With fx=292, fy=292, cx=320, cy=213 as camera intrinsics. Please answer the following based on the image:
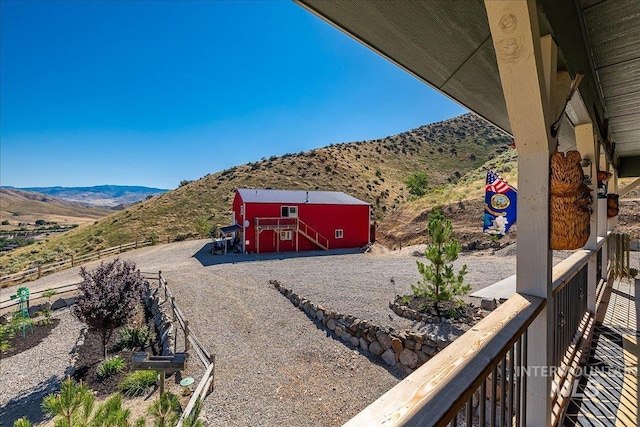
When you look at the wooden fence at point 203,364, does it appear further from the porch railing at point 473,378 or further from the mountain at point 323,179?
the mountain at point 323,179

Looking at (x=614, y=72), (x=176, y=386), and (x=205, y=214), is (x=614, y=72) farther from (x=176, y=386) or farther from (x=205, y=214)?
(x=205, y=214)

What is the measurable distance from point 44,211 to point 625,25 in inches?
4571

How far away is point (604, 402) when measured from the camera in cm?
212

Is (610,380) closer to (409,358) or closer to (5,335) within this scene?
(409,358)

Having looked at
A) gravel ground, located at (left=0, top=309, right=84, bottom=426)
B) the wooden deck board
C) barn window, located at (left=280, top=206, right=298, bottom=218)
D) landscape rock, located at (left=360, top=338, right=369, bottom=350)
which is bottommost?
gravel ground, located at (left=0, top=309, right=84, bottom=426)

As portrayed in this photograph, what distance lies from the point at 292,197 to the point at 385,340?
13747 millimetres

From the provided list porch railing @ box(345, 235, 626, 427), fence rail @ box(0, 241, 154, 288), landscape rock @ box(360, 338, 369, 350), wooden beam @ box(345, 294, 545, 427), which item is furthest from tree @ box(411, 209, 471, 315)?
fence rail @ box(0, 241, 154, 288)

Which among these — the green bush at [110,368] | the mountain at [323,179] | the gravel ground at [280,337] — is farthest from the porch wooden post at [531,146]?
the mountain at [323,179]

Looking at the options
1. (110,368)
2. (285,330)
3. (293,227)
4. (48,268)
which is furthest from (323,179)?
(110,368)

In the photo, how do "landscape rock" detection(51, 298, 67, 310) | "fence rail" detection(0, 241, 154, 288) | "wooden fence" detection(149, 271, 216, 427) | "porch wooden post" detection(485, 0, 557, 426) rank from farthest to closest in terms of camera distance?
"fence rail" detection(0, 241, 154, 288) → "landscape rock" detection(51, 298, 67, 310) → "wooden fence" detection(149, 271, 216, 427) → "porch wooden post" detection(485, 0, 557, 426)

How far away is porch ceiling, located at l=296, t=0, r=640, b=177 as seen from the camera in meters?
1.41

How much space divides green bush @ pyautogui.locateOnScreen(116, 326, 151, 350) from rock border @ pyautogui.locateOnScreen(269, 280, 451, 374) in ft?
14.4

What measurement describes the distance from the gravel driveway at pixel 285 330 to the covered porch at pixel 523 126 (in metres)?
3.51

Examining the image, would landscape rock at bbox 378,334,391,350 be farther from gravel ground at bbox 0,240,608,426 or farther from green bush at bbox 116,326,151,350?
green bush at bbox 116,326,151,350
